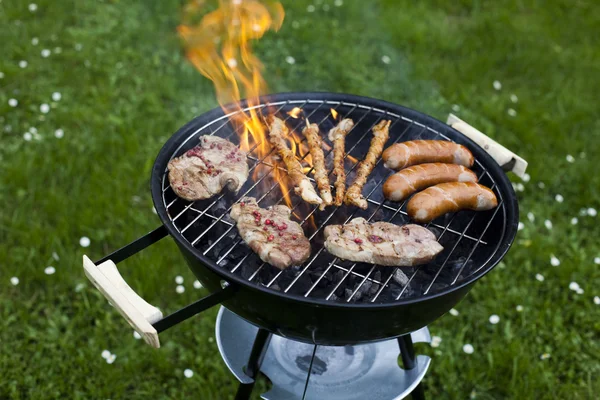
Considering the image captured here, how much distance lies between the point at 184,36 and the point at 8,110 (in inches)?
77.0

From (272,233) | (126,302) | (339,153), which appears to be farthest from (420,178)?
(126,302)

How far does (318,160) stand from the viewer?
126 inches

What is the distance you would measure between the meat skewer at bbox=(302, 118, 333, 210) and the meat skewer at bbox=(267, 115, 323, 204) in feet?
0.12

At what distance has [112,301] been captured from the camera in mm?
2510

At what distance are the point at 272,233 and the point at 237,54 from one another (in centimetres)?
422

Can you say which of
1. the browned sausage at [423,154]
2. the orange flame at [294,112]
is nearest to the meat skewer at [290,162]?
the orange flame at [294,112]

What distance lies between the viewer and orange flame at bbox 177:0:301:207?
3.38 m

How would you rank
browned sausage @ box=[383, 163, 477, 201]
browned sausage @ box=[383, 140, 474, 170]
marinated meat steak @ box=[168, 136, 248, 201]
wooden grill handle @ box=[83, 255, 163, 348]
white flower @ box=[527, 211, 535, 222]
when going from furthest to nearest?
1. white flower @ box=[527, 211, 535, 222]
2. browned sausage @ box=[383, 140, 474, 170]
3. browned sausage @ box=[383, 163, 477, 201]
4. marinated meat steak @ box=[168, 136, 248, 201]
5. wooden grill handle @ box=[83, 255, 163, 348]

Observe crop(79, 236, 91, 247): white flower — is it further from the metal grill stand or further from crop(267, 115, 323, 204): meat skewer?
crop(267, 115, 323, 204): meat skewer

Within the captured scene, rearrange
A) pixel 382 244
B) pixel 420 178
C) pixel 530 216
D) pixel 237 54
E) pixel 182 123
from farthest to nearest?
pixel 237 54
pixel 182 123
pixel 530 216
pixel 420 178
pixel 382 244

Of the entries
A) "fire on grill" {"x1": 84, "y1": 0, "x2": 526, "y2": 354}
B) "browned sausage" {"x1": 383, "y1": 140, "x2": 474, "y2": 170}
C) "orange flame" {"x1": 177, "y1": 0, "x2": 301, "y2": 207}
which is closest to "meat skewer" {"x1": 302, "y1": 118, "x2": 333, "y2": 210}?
"fire on grill" {"x1": 84, "y1": 0, "x2": 526, "y2": 354}

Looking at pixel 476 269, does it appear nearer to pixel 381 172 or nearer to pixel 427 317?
pixel 427 317

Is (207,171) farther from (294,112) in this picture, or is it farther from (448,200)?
(448,200)

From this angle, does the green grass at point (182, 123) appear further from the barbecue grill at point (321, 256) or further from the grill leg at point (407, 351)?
the barbecue grill at point (321, 256)
